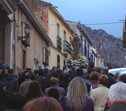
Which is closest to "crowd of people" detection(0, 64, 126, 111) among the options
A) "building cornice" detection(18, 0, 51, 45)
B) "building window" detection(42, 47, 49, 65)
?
"building cornice" detection(18, 0, 51, 45)

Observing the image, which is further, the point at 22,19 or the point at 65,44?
the point at 65,44

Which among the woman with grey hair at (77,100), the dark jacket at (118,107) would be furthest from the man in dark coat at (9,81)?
the dark jacket at (118,107)

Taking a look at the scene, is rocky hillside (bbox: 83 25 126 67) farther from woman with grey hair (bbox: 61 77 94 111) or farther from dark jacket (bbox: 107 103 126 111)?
dark jacket (bbox: 107 103 126 111)

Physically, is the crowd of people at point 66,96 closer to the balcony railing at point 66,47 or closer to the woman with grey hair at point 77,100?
the woman with grey hair at point 77,100

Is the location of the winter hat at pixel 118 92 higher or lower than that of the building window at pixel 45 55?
lower

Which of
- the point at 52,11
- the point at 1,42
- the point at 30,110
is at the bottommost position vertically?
the point at 30,110

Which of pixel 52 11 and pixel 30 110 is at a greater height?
pixel 52 11

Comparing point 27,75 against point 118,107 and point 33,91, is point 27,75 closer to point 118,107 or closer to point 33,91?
point 33,91

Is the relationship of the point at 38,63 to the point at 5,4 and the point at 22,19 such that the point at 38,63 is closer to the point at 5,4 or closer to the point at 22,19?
the point at 22,19

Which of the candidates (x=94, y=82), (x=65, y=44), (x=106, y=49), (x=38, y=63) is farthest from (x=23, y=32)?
(x=106, y=49)

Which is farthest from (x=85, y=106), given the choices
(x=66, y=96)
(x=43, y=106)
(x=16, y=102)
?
(x=43, y=106)

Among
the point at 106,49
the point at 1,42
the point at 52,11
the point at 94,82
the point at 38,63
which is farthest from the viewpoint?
the point at 106,49

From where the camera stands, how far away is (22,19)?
27.0 metres

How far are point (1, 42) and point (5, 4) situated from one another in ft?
6.67
